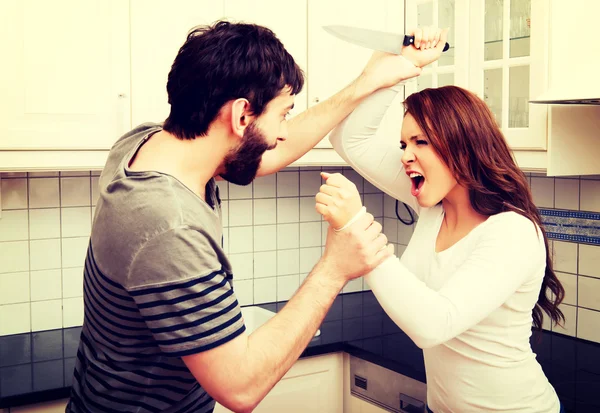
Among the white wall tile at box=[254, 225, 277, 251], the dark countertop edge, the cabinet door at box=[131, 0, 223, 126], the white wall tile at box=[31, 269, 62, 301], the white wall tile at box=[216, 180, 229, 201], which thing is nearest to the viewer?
the dark countertop edge

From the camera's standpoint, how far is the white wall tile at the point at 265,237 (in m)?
2.76

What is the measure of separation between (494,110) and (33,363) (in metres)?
1.67

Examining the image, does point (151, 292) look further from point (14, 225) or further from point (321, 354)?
point (14, 225)

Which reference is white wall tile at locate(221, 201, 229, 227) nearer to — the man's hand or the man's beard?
the man's beard

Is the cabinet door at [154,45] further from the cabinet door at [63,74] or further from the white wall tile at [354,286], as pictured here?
the white wall tile at [354,286]

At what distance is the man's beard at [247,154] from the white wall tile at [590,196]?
4.35ft

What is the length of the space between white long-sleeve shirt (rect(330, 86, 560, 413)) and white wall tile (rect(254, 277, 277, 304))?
1.21 metres

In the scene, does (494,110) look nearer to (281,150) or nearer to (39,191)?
(281,150)

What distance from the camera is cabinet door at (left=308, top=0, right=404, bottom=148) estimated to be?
7.68ft

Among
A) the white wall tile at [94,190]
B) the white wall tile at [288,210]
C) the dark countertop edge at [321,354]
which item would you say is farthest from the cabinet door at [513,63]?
the white wall tile at [94,190]

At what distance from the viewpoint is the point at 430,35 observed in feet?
4.94

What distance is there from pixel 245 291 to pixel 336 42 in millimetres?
1098

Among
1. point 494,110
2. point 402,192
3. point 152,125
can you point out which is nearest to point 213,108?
point 152,125

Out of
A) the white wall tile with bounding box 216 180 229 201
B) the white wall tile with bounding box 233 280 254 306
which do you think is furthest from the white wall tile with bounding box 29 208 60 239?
the white wall tile with bounding box 233 280 254 306
